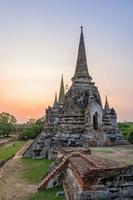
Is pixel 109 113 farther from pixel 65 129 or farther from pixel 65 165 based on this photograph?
pixel 65 165

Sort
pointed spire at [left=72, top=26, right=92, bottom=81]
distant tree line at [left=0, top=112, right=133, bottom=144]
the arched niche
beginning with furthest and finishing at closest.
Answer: distant tree line at [left=0, top=112, right=133, bottom=144]
pointed spire at [left=72, top=26, right=92, bottom=81]
the arched niche

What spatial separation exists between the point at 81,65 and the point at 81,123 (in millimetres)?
5655

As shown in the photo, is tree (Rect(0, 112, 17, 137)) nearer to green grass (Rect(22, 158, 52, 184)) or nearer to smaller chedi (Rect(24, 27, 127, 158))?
smaller chedi (Rect(24, 27, 127, 158))

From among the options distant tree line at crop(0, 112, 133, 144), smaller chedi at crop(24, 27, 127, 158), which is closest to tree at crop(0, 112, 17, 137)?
distant tree line at crop(0, 112, 133, 144)

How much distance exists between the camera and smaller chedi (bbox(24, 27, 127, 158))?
24.6 m

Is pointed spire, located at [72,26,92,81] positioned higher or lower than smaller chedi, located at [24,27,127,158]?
higher

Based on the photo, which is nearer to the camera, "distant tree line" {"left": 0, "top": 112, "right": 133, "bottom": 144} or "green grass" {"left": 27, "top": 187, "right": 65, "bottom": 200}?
"green grass" {"left": 27, "top": 187, "right": 65, "bottom": 200}

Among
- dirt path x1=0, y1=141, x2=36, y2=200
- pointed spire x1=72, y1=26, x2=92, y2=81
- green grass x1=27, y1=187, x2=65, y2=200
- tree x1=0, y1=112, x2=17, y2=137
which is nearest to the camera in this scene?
green grass x1=27, y1=187, x2=65, y2=200

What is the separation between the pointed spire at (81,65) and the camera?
27.7 meters

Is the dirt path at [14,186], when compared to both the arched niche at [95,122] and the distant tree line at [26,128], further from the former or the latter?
the distant tree line at [26,128]

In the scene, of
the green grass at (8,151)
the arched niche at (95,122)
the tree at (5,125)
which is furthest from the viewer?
the tree at (5,125)

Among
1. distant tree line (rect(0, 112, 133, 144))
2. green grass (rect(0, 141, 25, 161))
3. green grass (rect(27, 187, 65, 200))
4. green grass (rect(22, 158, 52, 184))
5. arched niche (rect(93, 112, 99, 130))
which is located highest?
distant tree line (rect(0, 112, 133, 144))

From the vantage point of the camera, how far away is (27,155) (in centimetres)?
2742

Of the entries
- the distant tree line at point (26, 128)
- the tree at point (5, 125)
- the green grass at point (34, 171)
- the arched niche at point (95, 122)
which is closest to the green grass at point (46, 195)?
the green grass at point (34, 171)
